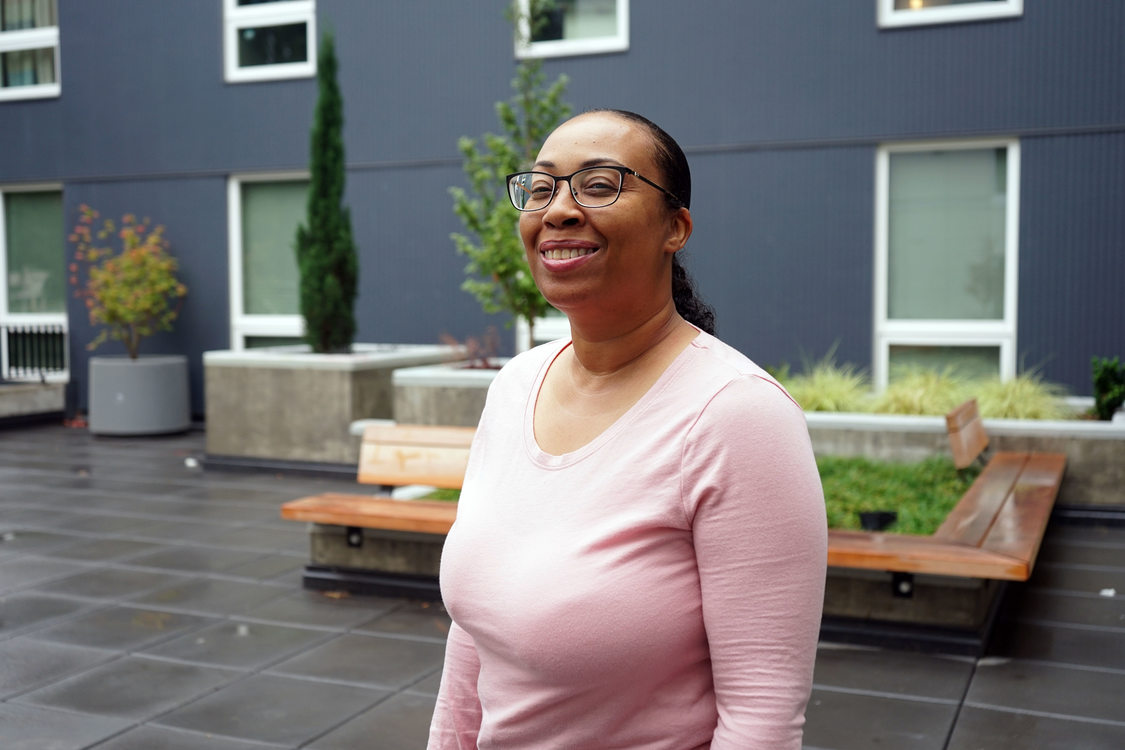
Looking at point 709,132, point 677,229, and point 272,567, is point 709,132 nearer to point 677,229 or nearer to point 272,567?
point 272,567

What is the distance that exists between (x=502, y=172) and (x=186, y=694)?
6.29m

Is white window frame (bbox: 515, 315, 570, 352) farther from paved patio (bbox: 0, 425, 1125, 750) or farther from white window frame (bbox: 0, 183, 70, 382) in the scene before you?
white window frame (bbox: 0, 183, 70, 382)

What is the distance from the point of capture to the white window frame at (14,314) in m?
15.4

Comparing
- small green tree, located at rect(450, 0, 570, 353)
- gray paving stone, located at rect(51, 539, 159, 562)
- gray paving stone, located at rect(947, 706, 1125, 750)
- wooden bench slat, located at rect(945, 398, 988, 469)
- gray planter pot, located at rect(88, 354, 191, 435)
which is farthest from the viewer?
gray planter pot, located at rect(88, 354, 191, 435)

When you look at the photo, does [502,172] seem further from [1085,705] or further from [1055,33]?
[1085,705]

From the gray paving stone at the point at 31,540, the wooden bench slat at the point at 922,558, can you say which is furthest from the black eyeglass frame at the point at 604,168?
the gray paving stone at the point at 31,540

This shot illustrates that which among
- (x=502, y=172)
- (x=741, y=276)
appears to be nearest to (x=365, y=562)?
(x=502, y=172)

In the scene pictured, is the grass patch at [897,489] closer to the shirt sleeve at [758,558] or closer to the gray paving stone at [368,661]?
the gray paving stone at [368,661]

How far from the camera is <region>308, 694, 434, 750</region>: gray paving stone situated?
4160mm

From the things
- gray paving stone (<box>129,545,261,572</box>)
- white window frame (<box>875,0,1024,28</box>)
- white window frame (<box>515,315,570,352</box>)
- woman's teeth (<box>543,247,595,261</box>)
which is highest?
white window frame (<box>875,0,1024,28</box>)

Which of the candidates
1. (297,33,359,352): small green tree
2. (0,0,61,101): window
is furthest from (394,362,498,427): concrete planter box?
(0,0,61,101): window

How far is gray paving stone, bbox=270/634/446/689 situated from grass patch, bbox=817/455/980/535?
264 centimetres

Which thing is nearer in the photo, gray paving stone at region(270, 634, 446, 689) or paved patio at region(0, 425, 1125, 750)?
paved patio at region(0, 425, 1125, 750)

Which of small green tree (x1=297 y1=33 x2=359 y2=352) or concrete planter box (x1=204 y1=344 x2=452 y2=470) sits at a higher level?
small green tree (x1=297 y1=33 x2=359 y2=352)
